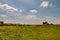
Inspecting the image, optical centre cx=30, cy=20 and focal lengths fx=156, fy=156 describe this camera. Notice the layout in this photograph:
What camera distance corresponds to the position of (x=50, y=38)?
21.9 meters

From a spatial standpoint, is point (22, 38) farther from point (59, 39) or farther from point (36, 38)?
point (59, 39)

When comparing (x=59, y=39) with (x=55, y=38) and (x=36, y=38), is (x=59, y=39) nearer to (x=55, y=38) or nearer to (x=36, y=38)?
(x=55, y=38)

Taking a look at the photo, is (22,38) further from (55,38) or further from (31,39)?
(55,38)

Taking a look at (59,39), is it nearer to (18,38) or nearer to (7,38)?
(18,38)

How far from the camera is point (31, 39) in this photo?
21.1 m

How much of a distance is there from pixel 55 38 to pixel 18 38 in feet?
17.0

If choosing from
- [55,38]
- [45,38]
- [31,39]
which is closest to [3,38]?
[31,39]

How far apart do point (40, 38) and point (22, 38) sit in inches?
98.5

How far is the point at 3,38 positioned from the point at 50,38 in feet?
21.4

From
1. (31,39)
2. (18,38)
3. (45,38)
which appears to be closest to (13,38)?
(18,38)

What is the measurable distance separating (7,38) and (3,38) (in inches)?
21.4

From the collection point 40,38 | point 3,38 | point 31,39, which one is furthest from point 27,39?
point 3,38

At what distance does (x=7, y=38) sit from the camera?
21.5m

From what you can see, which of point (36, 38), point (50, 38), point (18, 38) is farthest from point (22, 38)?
point (50, 38)
